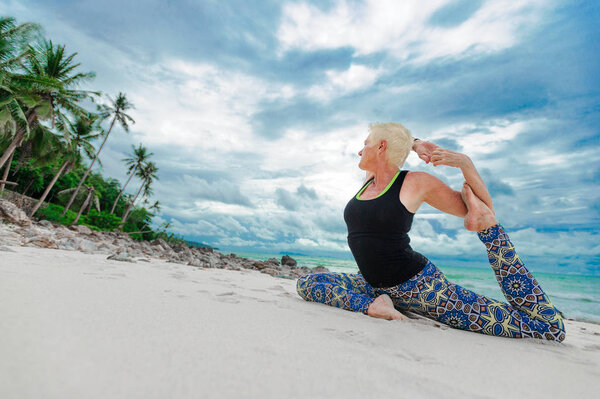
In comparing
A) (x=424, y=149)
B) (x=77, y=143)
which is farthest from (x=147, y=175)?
(x=424, y=149)

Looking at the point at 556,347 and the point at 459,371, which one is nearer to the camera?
the point at 459,371

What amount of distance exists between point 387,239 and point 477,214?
573 mm

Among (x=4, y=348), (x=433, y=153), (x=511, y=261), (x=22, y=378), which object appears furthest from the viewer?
(x=433, y=153)

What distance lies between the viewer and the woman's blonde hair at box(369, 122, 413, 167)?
226cm

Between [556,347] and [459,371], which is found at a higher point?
[556,347]

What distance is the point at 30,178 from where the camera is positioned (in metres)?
27.5

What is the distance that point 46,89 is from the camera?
54.1 feet

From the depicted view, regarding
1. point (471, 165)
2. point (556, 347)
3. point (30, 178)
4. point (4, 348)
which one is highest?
point (30, 178)

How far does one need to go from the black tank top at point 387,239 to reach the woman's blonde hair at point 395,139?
0.73 ft

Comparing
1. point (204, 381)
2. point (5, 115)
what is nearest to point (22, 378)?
point (204, 381)

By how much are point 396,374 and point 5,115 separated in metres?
19.7

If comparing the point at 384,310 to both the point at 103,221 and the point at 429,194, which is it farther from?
the point at 103,221

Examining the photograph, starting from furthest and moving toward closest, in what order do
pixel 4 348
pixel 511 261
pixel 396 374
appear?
1. pixel 511 261
2. pixel 396 374
3. pixel 4 348

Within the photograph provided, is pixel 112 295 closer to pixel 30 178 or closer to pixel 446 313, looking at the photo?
pixel 446 313
